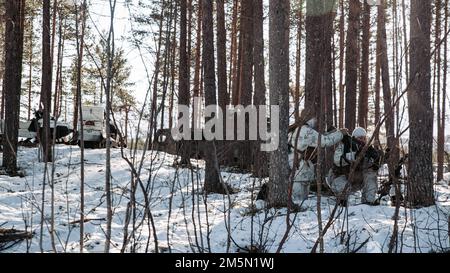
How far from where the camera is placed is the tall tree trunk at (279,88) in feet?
19.1

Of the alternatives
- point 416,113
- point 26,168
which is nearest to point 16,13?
point 26,168

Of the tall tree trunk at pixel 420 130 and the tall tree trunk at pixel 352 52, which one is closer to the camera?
the tall tree trunk at pixel 420 130

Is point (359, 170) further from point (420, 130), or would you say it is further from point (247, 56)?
point (247, 56)

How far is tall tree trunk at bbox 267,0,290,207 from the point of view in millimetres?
5816

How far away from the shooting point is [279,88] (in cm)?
578

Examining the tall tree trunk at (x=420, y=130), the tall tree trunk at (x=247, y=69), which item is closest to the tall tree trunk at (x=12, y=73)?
the tall tree trunk at (x=247, y=69)

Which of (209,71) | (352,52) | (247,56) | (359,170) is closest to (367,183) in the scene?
(359,170)

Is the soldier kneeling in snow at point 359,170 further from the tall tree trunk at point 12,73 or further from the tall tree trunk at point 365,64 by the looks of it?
the tall tree trunk at point 12,73
